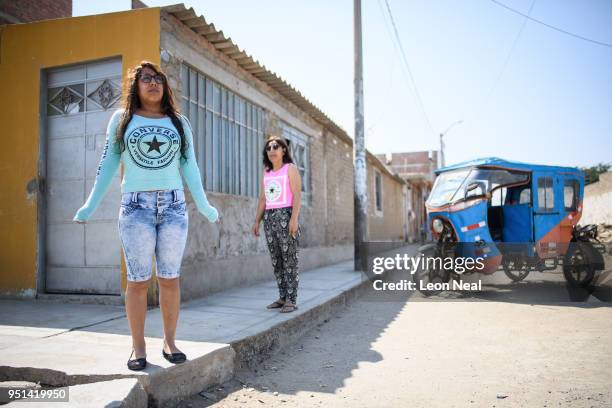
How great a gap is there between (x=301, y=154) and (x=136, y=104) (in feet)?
25.9

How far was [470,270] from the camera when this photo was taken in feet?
21.5

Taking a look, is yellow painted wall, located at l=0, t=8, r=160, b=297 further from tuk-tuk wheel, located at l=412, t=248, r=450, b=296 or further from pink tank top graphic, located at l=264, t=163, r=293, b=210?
tuk-tuk wheel, located at l=412, t=248, r=450, b=296

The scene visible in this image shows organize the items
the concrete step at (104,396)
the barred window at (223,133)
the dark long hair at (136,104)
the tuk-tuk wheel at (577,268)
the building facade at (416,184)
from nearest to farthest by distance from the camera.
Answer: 1. the concrete step at (104,396)
2. the dark long hair at (136,104)
3. the barred window at (223,133)
4. the tuk-tuk wheel at (577,268)
5. the building facade at (416,184)

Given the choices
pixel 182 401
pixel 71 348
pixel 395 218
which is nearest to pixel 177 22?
pixel 71 348

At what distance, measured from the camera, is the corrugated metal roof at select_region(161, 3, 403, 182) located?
561 cm

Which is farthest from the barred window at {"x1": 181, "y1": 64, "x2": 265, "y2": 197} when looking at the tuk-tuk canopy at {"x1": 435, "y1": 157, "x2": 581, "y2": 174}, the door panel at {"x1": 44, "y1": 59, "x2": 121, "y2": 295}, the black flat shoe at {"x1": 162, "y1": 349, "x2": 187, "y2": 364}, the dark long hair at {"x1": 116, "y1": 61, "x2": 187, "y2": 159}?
the black flat shoe at {"x1": 162, "y1": 349, "x2": 187, "y2": 364}

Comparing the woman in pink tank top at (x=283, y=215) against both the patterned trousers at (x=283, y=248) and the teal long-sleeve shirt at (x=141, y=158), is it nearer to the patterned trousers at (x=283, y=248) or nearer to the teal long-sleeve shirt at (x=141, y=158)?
the patterned trousers at (x=283, y=248)

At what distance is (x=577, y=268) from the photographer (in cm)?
710

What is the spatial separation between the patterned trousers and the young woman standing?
1.92 meters

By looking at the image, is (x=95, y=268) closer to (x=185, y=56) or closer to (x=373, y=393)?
(x=185, y=56)

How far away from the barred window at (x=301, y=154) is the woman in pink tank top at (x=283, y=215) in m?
4.96

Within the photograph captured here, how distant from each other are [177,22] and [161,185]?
384 cm

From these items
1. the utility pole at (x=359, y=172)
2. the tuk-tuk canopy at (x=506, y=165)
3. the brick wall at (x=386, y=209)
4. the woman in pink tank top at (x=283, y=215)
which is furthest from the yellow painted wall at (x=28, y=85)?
the brick wall at (x=386, y=209)

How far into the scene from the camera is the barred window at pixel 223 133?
246 inches
